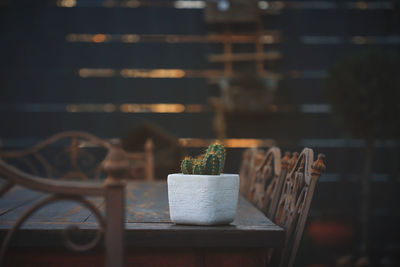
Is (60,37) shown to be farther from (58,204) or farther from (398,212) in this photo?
(398,212)

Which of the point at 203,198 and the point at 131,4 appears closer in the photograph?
the point at 203,198

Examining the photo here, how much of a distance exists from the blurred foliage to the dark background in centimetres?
115

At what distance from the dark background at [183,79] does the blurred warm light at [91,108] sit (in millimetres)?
38

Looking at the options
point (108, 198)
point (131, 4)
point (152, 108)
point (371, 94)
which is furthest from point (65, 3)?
point (108, 198)

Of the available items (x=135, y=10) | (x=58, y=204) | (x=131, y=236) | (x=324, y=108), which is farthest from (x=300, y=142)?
(x=131, y=236)

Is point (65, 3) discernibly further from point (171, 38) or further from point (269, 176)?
point (269, 176)

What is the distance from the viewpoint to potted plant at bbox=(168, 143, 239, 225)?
49.9 inches

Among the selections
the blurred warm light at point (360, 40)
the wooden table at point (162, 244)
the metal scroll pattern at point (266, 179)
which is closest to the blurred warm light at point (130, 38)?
the blurred warm light at point (360, 40)

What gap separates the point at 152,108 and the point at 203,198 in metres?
3.96

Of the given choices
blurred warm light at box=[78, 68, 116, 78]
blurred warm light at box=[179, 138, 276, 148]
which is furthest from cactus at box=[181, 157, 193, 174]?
blurred warm light at box=[78, 68, 116, 78]

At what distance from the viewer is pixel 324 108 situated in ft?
17.1

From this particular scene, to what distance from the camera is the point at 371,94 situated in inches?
152

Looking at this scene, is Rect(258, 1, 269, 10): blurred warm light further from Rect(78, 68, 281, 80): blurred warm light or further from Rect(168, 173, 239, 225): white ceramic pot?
Rect(168, 173, 239, 225): white ceramic pot

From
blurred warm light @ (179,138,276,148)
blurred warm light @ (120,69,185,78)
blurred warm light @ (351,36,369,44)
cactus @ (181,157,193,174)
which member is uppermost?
blurred warm light @ (351,36,369,44)
